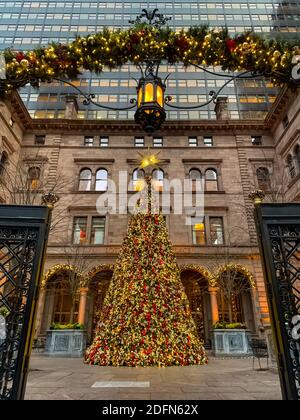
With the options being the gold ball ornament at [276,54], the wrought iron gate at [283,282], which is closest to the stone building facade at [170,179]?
the gold ball ornament at [276,54]

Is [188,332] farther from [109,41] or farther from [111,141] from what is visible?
[111,141]

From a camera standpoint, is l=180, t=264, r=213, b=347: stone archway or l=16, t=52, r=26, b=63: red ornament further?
l=180, t=264, r=213, b=347: stone archway

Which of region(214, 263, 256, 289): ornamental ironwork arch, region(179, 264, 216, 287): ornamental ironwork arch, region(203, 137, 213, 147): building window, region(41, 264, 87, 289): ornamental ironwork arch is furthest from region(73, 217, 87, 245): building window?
region(203, 137, 213, 147): building window

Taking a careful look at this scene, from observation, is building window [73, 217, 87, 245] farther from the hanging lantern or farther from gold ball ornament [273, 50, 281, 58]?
gold ball ornament [273, 50, 281, 58]

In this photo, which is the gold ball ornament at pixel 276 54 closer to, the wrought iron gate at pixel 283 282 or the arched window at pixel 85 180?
the wrought iron gate at pixel 283 282

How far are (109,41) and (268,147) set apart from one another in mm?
23510

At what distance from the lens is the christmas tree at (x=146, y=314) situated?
920 centimetres

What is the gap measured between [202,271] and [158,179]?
29.1 ft

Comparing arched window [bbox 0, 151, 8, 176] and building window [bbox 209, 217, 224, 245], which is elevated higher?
arched window [bbox 0, 151, 8, 176]

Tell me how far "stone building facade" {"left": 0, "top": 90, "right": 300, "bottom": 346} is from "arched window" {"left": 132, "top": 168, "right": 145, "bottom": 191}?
0.34ft

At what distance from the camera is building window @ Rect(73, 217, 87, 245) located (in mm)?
22438

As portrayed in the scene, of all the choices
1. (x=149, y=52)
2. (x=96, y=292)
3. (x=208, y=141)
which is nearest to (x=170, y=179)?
(x=208, y=141)

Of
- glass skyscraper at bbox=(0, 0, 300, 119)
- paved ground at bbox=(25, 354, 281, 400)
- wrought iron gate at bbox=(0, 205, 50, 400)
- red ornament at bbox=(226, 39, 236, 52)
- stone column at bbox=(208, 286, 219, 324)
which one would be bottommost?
paved ground at bbox=(25, 354, 281, 400)

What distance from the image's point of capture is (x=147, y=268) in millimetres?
10547
